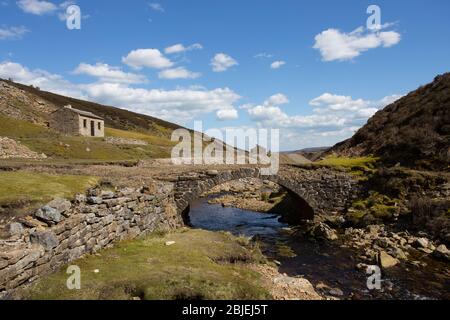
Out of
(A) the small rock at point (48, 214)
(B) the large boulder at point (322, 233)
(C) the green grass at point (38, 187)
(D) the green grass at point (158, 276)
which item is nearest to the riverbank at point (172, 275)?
(D) the green grass at point (158, 276)

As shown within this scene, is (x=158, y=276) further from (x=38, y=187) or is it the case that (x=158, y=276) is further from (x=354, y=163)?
(x=354, y=163)

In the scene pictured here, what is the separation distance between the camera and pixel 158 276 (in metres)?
11.7

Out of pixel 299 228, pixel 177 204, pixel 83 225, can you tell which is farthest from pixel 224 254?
pixel 299 228

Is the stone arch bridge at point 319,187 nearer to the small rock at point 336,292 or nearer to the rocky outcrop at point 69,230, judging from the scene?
the rocky outcrop at point 69,230

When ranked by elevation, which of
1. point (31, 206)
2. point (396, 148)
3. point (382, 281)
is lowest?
point (382, 281)

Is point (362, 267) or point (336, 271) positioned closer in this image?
point (336, 271)

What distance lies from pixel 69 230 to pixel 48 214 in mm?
987

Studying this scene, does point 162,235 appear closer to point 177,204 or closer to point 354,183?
point 177,204

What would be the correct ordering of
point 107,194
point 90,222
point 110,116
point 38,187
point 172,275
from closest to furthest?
point 172,275
point 90,222
point 38,187
point 107,194
point 110,116

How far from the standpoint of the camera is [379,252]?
838 inches

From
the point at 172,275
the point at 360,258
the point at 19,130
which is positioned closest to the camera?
the point at 172,275

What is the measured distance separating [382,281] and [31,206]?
15.9 m

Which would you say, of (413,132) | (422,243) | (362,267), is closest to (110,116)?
(413,132)

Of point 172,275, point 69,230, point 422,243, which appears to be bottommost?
point 422,243
